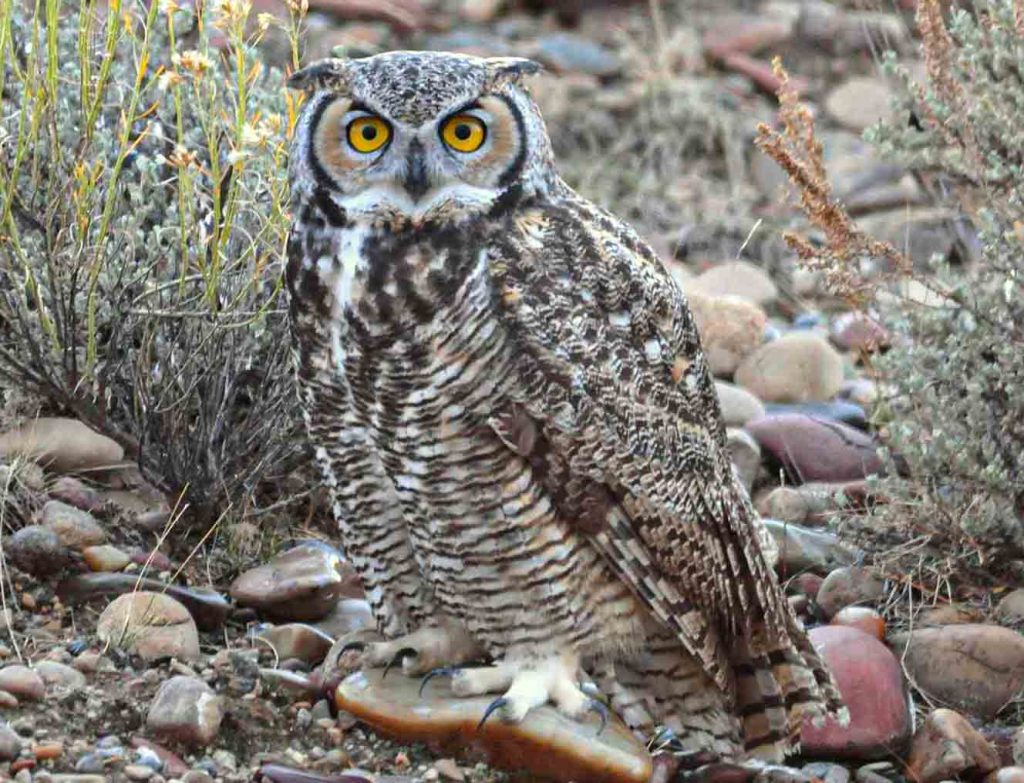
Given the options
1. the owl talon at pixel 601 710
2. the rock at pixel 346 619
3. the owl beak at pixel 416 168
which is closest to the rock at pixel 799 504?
the rock at pixel 346 619

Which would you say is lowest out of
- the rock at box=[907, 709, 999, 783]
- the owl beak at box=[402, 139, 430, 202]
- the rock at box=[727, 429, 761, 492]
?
the rock at box=[907, 709, 999, 783]

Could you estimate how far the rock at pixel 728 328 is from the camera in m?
5.68

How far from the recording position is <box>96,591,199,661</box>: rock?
3.78 meters

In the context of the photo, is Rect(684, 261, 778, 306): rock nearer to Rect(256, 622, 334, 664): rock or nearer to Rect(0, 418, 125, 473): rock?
Rect(0, 418, 125, 473): rock

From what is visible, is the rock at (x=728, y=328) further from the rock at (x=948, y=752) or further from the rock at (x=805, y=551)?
the rock at (x=948, y=752)

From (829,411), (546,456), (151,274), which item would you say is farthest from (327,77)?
(829,411)

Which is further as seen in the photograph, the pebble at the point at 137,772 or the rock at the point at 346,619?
the rock at the point at 346,619

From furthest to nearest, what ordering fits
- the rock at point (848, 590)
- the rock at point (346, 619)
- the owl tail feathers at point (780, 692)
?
the rock at point (848, 590) → the rock at point (346, 619) → the owl tail feathers at point (780, 692)

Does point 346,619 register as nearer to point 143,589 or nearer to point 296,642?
point 296,642

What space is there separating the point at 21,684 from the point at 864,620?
1.94 m

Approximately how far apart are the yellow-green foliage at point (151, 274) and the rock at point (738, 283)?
7.95ft

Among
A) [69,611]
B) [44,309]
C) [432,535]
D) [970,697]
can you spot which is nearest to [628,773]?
[432,535]

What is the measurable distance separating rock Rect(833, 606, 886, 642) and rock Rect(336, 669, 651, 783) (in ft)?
2.62

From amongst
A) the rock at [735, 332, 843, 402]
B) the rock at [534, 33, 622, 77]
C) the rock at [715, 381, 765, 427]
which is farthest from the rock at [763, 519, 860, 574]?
the rock at [534, 33, 622, 77]
